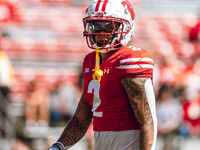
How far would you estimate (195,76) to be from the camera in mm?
8688

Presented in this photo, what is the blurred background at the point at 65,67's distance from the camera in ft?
25.5

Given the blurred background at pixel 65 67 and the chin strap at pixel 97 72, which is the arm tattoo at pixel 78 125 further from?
the blurred background at pixel 65 67

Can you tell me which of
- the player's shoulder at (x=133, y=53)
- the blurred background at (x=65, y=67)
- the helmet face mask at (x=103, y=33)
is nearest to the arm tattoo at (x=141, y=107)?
the player's shoulder at (x=133, y=53)

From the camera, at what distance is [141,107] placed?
2525 millimetres

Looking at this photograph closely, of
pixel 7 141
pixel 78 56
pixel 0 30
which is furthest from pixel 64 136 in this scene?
pixel 0 30

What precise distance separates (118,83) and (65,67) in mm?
7802

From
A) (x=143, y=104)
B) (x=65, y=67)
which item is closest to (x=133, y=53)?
(x=143, y=104)

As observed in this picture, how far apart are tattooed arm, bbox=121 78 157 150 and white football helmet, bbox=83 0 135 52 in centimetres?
27

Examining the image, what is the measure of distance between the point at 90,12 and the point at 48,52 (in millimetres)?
8438

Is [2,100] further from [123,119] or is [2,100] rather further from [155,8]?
[155,8]

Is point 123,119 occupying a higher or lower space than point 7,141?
higher

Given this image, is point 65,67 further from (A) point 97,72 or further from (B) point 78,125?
(A) point 97,72

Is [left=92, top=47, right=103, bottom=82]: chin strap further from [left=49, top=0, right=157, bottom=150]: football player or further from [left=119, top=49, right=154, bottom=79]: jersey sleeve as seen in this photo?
[left=119, top=49, right=154, bottom=79]: jersey sleeve

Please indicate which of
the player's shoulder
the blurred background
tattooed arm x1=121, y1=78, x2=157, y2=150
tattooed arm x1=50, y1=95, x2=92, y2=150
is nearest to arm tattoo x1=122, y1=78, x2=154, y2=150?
tattooed arm x1=121, y1=78, x2=157, y2=150
